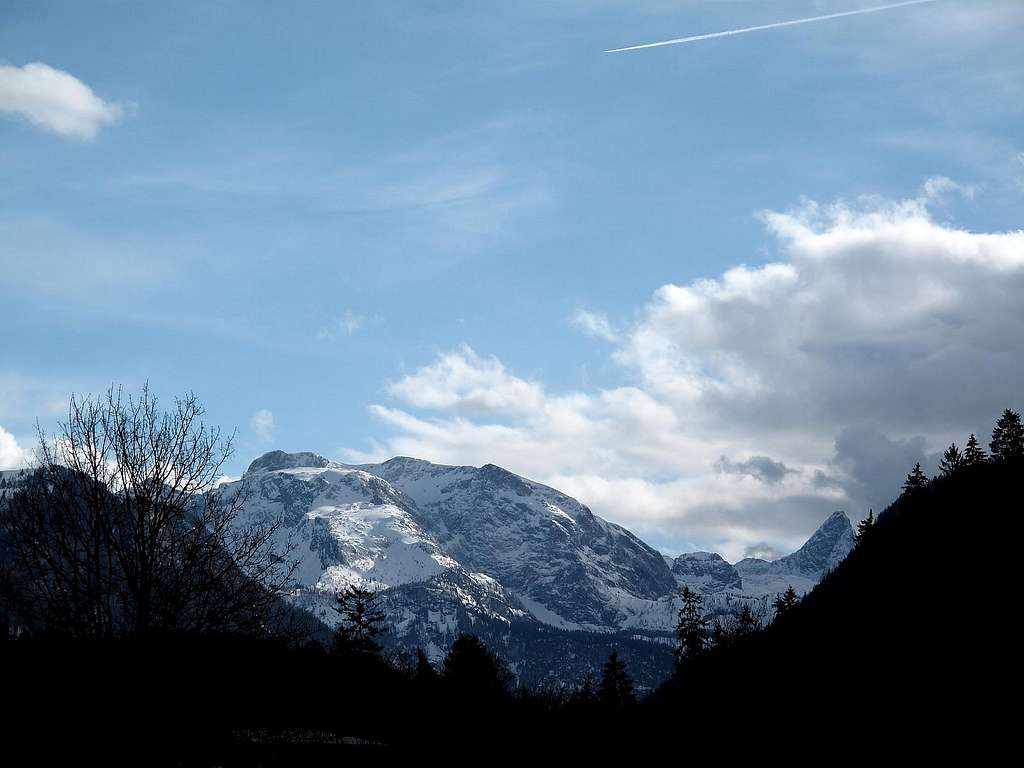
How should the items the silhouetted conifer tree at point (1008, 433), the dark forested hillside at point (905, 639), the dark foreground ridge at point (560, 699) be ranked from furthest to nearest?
1. the silhouetted conifer tree at point (1008, 433)
2. the dark forested hillside at point (905, 639)
3. the dark foreground ridge at point (560, 699)

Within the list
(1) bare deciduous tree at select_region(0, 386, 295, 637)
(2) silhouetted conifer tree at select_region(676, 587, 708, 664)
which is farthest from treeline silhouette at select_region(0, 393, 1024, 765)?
(2) silhouetted conifer tree at select_region(676, 587, 708, 664)

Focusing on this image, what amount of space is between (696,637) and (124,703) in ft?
274

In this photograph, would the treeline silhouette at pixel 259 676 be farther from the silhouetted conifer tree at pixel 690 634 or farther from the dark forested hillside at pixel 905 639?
the silhouetted conifer tree at pixel 690 634

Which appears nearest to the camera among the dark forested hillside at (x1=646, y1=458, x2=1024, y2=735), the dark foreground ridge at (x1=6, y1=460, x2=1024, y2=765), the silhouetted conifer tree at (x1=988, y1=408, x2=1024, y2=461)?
the dark foreground ridge at (x1=6, y1=460, x2=1024, y2=765)

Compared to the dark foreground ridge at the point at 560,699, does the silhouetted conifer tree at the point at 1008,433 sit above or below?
above

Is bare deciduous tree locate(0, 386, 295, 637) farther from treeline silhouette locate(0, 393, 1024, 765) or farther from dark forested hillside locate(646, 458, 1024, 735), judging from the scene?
dark forested hillside locate(646, 458, 1024, 735)

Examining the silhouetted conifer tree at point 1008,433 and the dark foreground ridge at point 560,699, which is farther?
the silhouetted conifer tree at point 1008,433

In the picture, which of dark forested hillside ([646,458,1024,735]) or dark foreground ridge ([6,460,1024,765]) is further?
dark forested hillside ([646,458,1024,735])

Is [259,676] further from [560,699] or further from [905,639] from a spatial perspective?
[560,699]

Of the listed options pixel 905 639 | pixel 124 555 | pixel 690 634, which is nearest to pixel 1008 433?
pixel 690 634

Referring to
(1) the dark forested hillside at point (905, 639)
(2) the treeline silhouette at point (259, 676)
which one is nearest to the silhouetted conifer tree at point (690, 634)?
(1) the dark forested hillside at point (905, 639)

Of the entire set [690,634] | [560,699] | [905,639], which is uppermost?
[690,634]

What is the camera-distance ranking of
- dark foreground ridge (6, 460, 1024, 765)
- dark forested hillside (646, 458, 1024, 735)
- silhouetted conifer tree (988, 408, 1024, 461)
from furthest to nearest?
silhouetted conifer tree (988, 408, 1024, 461) < dark forested hillside (646, 458, 1024, 735) < dark foreground ridge (6, 460, 1024, 765)

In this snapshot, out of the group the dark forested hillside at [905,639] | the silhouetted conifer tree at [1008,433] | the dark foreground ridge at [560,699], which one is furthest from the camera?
the silhouetted conifer tree at [1008,433]
